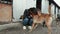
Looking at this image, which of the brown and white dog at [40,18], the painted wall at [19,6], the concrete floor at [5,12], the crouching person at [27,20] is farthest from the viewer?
the painted wall at [19,6]

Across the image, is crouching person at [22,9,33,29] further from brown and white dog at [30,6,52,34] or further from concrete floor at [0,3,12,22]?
Result: concrete floor at [0,3,12,22]

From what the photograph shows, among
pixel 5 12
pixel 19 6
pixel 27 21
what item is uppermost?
pixel 19 6

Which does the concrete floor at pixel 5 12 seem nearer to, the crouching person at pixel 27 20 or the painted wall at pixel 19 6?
the painted wall at pixel 19 6

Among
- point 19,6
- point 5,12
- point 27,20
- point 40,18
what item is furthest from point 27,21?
point 19,6

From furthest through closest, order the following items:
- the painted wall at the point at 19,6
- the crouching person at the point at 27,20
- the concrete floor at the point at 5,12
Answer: the painted wall at the point at 19,6
the concrete floor at the point at 5,12
the crouching person at the point at 27,20

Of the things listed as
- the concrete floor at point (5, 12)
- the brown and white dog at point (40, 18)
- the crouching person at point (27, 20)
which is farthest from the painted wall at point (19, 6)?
the brown and white dog at point (40, 18)

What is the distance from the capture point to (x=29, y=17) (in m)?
11.4

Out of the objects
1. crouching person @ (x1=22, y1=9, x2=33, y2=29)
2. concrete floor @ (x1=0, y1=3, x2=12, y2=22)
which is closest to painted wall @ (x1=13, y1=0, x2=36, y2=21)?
concrete floor @ (x1=0, y1=3, x2=12, y2=22)

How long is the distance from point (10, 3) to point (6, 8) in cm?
44

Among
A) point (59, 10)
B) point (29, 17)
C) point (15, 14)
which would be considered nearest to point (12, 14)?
point (15, 14)

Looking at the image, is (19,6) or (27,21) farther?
(19,6)

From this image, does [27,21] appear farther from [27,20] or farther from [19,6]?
[19,6]

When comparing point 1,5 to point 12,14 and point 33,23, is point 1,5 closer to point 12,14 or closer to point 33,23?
point 12,14

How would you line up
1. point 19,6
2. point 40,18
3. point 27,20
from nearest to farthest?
point 40,18, point 27,20, point 19,6
